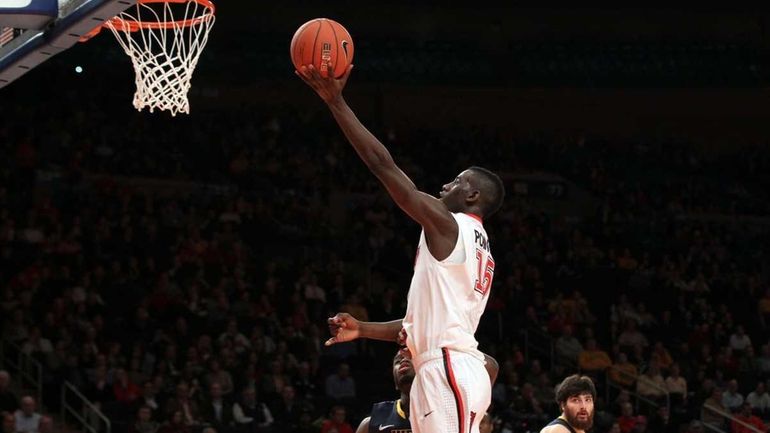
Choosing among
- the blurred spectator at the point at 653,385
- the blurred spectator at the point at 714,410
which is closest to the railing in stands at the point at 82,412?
the blurred spectator at the point at 653,385

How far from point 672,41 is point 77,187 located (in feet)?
41.8

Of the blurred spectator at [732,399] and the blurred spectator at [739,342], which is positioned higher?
the blurred spectator at [739,342]

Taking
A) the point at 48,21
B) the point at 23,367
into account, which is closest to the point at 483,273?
the point at 48,21

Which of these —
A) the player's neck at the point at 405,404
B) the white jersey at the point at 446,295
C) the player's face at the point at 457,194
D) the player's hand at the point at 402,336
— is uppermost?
the player's face at the point at 457,194

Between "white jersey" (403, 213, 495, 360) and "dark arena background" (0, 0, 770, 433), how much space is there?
7.57m

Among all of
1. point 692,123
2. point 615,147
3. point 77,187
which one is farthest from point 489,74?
point 77,187

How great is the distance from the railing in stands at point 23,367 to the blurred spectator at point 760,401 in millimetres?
8452

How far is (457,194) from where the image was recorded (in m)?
5.09

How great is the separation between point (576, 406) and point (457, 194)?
1.95 metres

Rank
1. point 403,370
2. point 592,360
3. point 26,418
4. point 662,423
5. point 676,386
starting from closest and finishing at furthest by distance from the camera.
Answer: point 403,370, point 26,418, point 662,423, point 676,386, point 592,360

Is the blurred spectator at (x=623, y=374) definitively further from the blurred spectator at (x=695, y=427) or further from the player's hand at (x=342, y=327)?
the player's hand at (x=342, y=327)

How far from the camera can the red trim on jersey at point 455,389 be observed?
16.1 ft

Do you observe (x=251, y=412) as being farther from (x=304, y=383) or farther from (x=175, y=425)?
(x=175, y=425)

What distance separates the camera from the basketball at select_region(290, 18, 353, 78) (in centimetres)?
470
